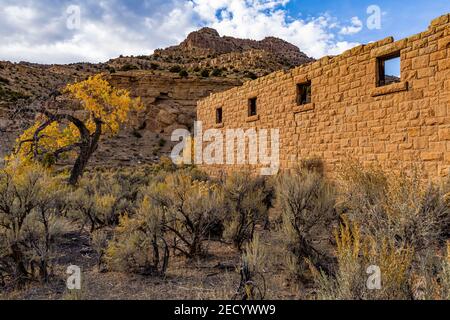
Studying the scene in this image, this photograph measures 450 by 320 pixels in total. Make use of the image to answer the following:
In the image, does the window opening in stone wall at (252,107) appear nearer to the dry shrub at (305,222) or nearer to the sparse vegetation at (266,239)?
the sparse vegetation at (266,239)

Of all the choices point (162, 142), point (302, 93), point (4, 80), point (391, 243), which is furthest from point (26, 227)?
point (4, 80)

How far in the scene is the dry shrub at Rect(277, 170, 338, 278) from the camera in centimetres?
431

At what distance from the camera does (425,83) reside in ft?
21.1

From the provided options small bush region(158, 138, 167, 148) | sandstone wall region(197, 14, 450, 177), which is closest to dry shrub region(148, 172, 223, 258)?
sandstone wall region(197, 14, 450, 177)

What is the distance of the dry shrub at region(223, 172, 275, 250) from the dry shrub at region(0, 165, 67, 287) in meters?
2.58

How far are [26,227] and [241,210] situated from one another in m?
3.33

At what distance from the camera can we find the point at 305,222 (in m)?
4.97

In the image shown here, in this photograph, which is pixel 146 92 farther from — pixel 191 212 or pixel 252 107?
pixel 191 212

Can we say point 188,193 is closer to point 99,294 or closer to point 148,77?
point 99,294

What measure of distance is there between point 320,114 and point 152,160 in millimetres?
17720

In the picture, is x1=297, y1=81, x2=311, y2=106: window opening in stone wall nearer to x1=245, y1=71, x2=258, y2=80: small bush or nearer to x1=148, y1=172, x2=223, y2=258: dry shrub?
x1=148, y1=172, x2=223, y2=258: dry shrub

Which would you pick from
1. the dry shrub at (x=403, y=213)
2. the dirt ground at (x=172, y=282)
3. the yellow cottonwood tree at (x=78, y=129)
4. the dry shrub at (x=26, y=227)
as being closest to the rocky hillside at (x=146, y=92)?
the yellow cottonwood tree at (x=78, y=129)

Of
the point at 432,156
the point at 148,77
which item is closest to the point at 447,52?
the point at 432,156

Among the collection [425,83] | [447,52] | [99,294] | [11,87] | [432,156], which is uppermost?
[11,87]
